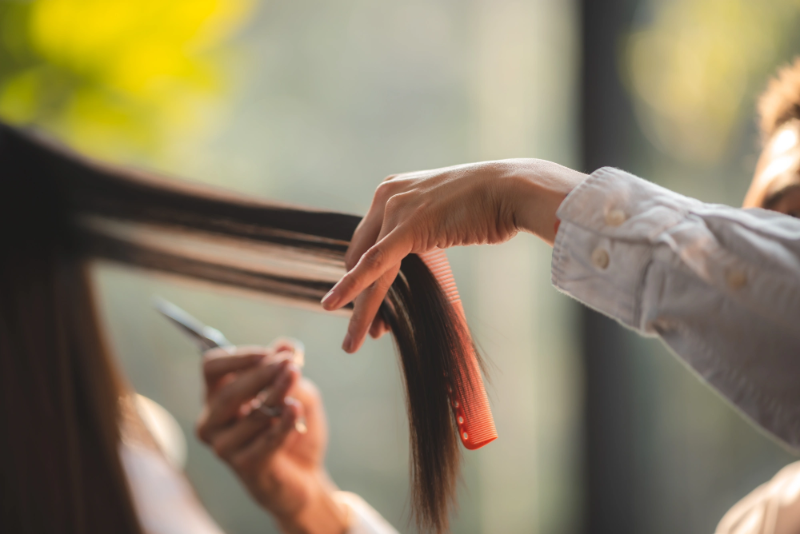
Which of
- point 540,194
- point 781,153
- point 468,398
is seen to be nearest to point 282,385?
point 468,398

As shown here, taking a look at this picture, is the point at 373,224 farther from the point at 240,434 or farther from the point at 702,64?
the point at 702,64

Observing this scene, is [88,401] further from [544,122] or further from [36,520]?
[544,122]

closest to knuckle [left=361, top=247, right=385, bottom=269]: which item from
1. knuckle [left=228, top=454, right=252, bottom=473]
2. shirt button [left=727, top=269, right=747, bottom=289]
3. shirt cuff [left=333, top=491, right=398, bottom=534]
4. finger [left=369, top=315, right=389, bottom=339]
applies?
finger [left=369, top=315, right=389, bottom=339]

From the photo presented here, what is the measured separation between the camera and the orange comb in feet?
1.69

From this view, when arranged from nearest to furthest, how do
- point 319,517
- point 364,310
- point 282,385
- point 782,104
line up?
point 364,310, point 282,385, point 319,517, point 782,104

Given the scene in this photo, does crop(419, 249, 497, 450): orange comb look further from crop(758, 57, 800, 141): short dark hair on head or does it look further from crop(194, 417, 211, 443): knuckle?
crop(758, 57, 800, 141): short dark hair on head

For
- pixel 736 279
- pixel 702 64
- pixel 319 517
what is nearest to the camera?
pixel 736 279

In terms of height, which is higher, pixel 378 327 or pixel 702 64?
pixel 702 64

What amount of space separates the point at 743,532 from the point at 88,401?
1097 millimetres

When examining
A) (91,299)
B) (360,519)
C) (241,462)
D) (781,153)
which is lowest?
(360,519)

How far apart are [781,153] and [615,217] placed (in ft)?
2.28

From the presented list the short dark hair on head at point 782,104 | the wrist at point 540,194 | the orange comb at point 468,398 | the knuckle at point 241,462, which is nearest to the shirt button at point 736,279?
the wrist at point 540,194

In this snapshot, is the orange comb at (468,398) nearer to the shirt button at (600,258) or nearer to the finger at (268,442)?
the shirt button at (600,258)

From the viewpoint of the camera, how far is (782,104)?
0.93m
